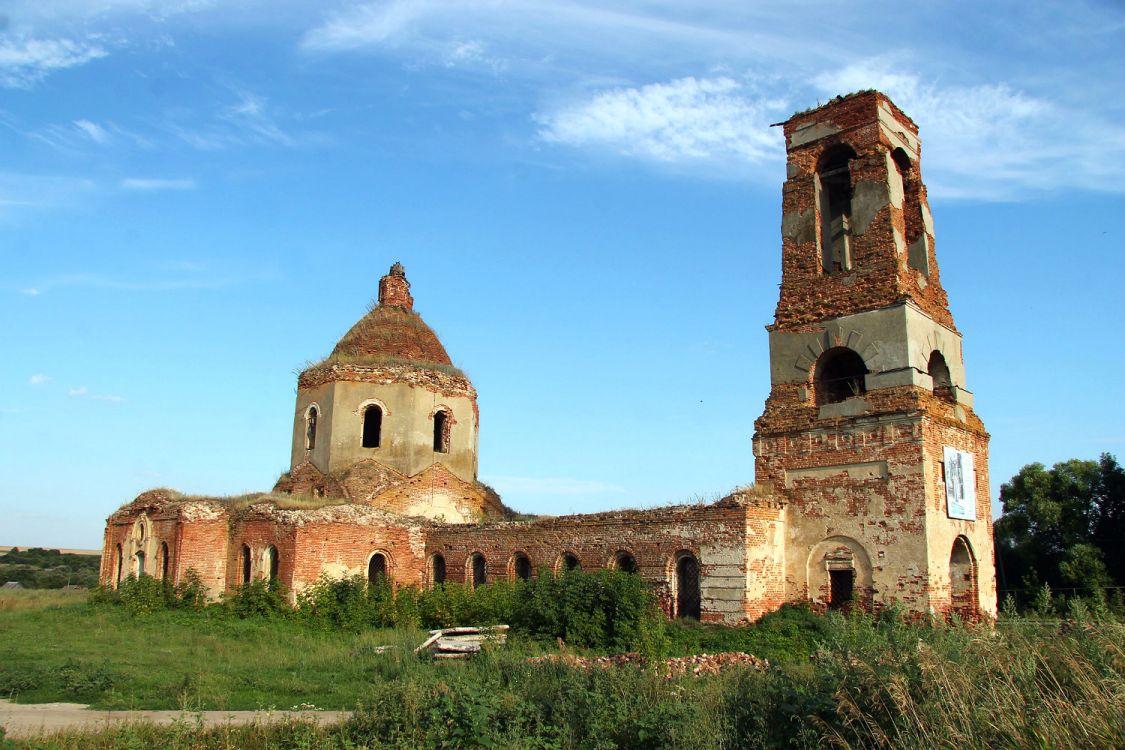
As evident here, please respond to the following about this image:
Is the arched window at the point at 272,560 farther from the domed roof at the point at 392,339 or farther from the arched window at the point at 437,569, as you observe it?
the domed roof at the point at 392,339

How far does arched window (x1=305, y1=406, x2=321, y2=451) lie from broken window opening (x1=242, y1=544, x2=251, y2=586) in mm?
4034

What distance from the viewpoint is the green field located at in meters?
6.10

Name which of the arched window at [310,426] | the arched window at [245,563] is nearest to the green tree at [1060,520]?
the arched window at [310,426]

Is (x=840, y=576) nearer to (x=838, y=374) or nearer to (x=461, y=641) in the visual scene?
(x=838, y=374)

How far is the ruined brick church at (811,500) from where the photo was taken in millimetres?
15953

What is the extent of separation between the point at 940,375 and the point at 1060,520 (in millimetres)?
16835

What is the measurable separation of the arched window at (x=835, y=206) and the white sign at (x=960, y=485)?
4276 mm

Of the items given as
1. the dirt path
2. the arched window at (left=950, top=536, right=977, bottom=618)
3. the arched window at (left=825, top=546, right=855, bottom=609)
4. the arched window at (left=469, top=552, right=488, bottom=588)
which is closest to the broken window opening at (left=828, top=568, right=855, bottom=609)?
the arched window at (left=825, top=546, right=855, bottom=609)

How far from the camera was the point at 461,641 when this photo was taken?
48.2ft

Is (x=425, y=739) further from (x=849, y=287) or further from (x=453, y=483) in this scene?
(x=453, y=483)

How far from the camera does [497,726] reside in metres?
7.97

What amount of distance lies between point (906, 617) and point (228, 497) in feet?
54.4

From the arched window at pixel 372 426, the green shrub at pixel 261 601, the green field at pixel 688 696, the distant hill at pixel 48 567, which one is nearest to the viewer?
the green field at pixel 688 696

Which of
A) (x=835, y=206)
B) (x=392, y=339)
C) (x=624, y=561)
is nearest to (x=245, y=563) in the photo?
(x=392, y=339)
